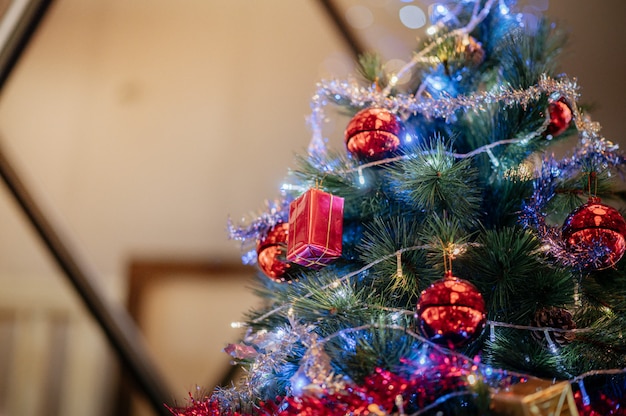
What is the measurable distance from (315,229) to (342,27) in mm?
1020

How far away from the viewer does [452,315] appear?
0.50 meters

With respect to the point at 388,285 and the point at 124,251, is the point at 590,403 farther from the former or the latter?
the point at 124,251

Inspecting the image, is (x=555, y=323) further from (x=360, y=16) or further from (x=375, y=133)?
(x=360, y=16)

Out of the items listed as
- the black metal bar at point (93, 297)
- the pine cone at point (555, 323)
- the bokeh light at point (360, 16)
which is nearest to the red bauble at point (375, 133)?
the pine cone at point (555, 323)

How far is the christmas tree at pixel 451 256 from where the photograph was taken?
50cm

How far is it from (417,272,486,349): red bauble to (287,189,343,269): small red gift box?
0.45ft

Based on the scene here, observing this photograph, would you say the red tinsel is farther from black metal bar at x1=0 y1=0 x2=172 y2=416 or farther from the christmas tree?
black metal bar at x1=0 y1=0 x2=172 y2=416

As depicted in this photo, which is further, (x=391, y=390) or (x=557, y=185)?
(x=557, y=185)

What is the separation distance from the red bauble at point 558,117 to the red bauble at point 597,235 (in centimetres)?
15

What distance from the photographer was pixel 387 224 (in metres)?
0.64

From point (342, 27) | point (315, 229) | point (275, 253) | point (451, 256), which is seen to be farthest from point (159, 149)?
point (451, 256)

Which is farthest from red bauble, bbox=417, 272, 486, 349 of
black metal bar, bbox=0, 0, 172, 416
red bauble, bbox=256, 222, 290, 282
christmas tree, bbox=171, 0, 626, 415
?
black metal bar, bbox=0, 0, 172, 416

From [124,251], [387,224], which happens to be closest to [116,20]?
[124,251]

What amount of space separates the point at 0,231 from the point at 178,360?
565 mm
